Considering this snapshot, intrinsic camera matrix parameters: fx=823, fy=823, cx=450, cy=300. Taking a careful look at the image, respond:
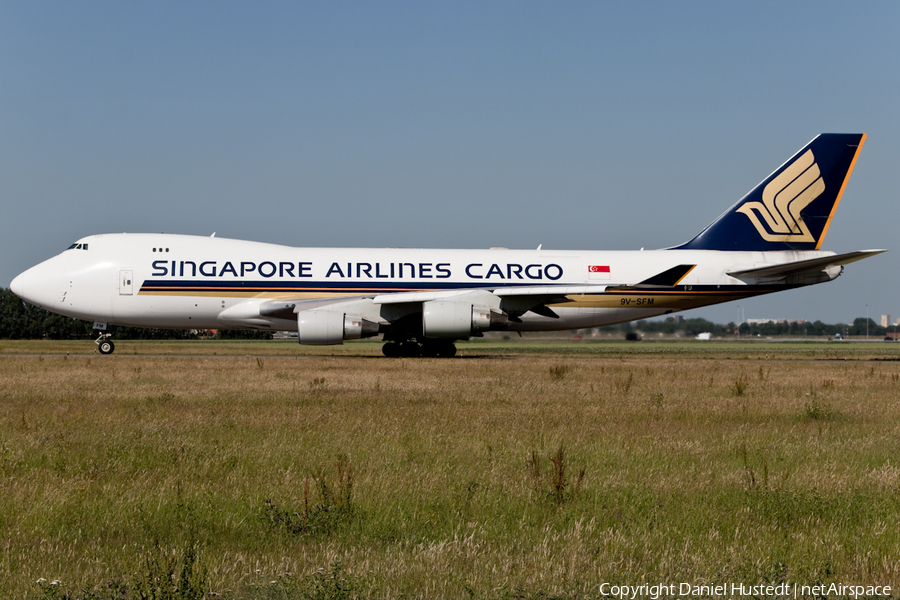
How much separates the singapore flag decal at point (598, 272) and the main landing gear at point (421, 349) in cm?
593

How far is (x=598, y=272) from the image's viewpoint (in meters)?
30.8

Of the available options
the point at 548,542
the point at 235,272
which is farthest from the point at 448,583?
the point at 235,272

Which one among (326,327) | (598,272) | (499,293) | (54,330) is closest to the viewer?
(326,327)

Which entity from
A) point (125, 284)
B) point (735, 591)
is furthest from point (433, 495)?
point (125, 284)

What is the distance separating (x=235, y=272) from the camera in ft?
92.6

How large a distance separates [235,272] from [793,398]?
19323 mm

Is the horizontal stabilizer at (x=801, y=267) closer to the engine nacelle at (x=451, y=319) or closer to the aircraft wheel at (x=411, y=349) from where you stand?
the engine nacelle at (x=451, y=319)

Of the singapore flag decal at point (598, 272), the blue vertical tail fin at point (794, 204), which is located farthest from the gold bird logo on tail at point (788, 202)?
the singapore flag decal at point (598, 272)

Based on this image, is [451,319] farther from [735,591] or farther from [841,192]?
[735,591]

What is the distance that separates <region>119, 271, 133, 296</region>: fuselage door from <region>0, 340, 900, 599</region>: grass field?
51.2 feet

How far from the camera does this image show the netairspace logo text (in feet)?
14.7

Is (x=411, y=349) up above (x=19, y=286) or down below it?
below

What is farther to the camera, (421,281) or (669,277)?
(669,277)

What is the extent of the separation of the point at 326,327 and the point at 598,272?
1079 cm
